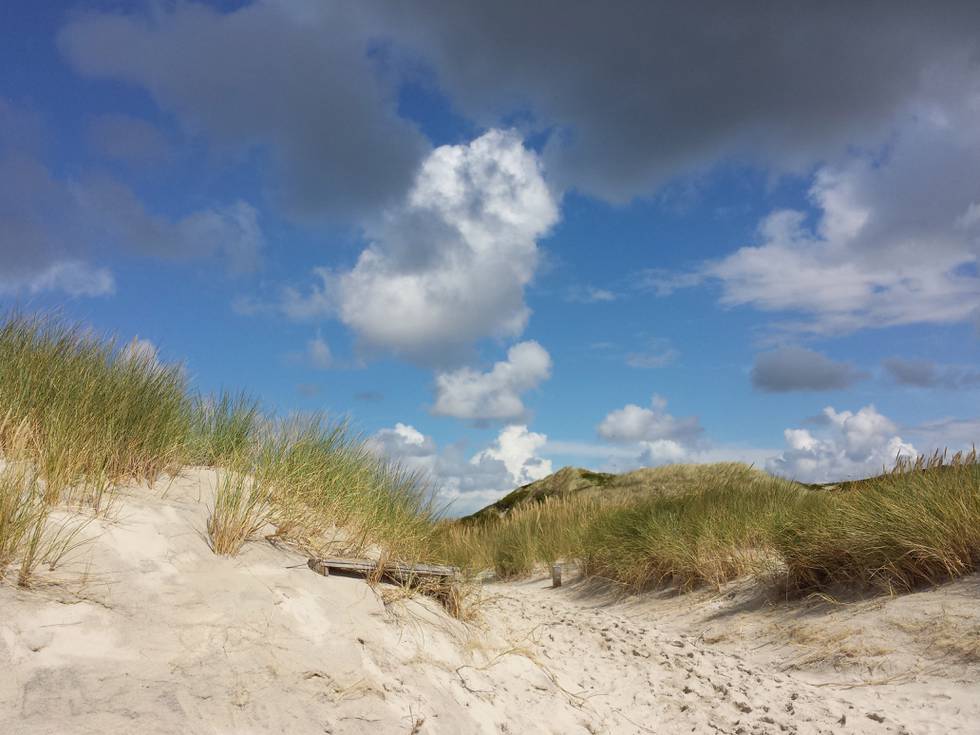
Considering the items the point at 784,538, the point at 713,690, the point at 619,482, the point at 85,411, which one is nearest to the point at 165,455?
the point at 85,411

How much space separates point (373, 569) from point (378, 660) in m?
0.98

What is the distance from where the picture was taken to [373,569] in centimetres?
533

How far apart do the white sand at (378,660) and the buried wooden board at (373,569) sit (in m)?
0.12

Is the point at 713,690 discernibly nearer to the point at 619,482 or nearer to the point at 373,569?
the point at 373,569

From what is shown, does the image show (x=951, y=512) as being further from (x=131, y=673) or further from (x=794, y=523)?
(x=131, y=673)

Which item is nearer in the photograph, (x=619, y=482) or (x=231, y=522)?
(x=231, y=522)

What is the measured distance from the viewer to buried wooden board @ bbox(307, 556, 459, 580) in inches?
201

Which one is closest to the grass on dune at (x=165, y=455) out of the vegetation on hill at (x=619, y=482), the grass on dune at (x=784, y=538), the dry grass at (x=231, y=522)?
the dry grass at (x=231, y=522)

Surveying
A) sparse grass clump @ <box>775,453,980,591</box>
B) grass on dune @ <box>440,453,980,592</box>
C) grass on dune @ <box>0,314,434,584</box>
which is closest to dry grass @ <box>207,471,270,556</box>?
grass on dune @ <box>0,314,434,584</box>

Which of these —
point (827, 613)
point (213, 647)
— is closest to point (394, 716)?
point (213, 647)

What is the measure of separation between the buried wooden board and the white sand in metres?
0.12

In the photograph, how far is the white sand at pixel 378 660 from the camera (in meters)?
3.53

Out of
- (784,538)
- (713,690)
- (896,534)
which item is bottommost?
(713,690)

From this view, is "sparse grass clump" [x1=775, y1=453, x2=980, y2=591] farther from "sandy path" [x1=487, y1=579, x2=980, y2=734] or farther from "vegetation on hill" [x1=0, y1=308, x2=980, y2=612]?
"sandy path" [x1=487, y1=579, x2=980, y2=734]
